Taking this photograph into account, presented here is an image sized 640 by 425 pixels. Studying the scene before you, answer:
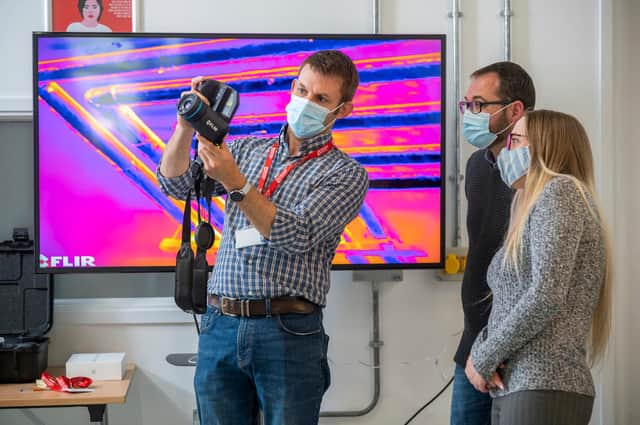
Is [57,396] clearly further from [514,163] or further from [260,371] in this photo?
[514,163]

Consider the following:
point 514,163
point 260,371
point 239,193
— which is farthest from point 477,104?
point 260,371

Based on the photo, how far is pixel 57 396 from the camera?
8.27 ft

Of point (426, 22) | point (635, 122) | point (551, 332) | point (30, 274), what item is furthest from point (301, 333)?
point (635, 122)

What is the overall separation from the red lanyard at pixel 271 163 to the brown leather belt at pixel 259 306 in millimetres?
267

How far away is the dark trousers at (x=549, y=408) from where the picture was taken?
1584 mm

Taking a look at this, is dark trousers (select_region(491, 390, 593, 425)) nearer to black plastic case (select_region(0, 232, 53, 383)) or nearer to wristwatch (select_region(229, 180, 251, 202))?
wristwatch (select_region(229, 180, 251, 202))

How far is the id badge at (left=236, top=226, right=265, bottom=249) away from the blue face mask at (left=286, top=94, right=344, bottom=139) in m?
0.29

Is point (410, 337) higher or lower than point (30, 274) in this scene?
lower

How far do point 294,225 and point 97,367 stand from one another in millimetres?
1401

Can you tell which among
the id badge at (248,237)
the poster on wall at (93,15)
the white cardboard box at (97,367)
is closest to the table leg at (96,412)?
the white cardboard box at (97,367)

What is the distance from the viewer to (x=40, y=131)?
2.76m

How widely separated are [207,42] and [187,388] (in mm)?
1398

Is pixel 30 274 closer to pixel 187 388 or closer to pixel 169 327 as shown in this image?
pixel 169 327

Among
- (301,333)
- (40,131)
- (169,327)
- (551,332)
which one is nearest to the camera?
(551,332)
